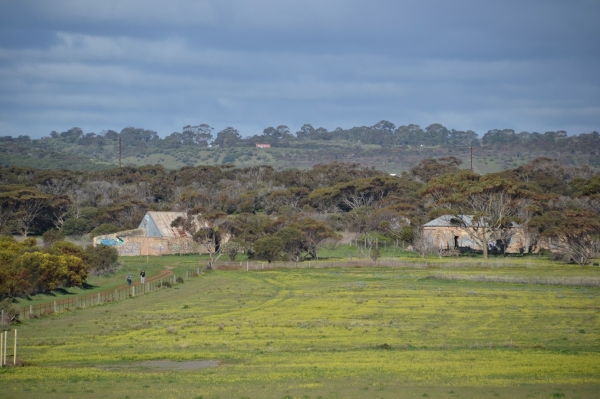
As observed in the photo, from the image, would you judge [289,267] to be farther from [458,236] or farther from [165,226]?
[458,236]

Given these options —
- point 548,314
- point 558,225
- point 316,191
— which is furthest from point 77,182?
point 548,314

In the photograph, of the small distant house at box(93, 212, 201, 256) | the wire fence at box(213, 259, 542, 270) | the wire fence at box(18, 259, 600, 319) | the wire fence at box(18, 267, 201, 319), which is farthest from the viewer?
the small distant house at box(93, 212, 201, 256)

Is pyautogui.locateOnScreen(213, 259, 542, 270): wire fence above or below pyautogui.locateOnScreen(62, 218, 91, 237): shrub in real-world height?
below

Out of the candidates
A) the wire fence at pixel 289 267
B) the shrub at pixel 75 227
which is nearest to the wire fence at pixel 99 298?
the wire fence at pixel 289 267

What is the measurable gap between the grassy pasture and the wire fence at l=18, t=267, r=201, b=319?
42.9 inches

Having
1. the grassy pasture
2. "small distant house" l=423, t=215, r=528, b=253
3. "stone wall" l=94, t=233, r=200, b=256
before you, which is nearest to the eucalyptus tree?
"small distant house" l=423, t=215, r=528, b=253

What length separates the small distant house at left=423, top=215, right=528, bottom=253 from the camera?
266 ft

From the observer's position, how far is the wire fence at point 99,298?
123 ft

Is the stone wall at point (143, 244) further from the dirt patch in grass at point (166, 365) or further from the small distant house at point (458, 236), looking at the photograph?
the dirt patch in grass at point (166, 365)

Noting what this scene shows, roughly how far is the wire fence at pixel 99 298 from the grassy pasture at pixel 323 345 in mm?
1090

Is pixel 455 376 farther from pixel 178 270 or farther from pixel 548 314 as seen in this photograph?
pixel 178 270

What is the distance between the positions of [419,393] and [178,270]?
45008 millimetres

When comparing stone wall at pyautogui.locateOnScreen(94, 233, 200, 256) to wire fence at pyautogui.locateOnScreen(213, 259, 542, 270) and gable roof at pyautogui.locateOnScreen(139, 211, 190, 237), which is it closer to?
gable roof at pyautogui.locateOnScreen(139, 211, 190, 237)

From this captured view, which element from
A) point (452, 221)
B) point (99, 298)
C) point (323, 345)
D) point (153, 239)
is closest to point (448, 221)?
point (452, 221)
